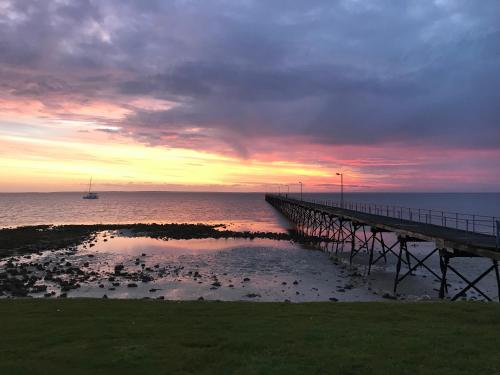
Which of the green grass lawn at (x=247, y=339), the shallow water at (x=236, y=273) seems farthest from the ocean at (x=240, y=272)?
the green grass lawn at (x=247, y=339)

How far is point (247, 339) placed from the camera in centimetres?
933

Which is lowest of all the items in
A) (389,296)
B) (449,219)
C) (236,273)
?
(236,273)

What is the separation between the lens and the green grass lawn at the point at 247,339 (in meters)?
7.76

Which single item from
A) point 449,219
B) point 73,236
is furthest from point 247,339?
point 449,219

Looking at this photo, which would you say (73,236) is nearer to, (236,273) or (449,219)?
(236,273)

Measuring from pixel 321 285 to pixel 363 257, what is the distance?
48.2 ft

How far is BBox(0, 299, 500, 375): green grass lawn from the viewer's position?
776cm

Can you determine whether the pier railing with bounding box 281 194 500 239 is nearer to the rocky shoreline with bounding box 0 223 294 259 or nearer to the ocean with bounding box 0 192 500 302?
the ocean with bounding box 0 192 500 302

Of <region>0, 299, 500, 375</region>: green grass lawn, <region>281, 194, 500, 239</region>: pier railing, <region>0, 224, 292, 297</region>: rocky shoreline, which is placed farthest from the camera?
<region>281, 194, 500, 239</region>: pier railing

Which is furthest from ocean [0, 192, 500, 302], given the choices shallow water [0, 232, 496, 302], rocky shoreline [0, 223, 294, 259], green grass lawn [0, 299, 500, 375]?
green grass lawn [0, 299, 500, 375]

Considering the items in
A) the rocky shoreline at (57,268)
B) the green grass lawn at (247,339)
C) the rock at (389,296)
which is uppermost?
the green grass lawn at (247,339)

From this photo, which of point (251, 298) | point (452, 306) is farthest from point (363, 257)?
point (452, 306)

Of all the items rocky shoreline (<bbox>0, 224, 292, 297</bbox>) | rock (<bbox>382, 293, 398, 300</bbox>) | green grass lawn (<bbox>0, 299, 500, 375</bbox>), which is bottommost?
rocky shoreline (<bbox>0, 224, 292, 297</bbox>)

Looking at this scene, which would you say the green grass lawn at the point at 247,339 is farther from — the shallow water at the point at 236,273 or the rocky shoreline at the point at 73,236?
the rocky shoreline at the point at 73,236
